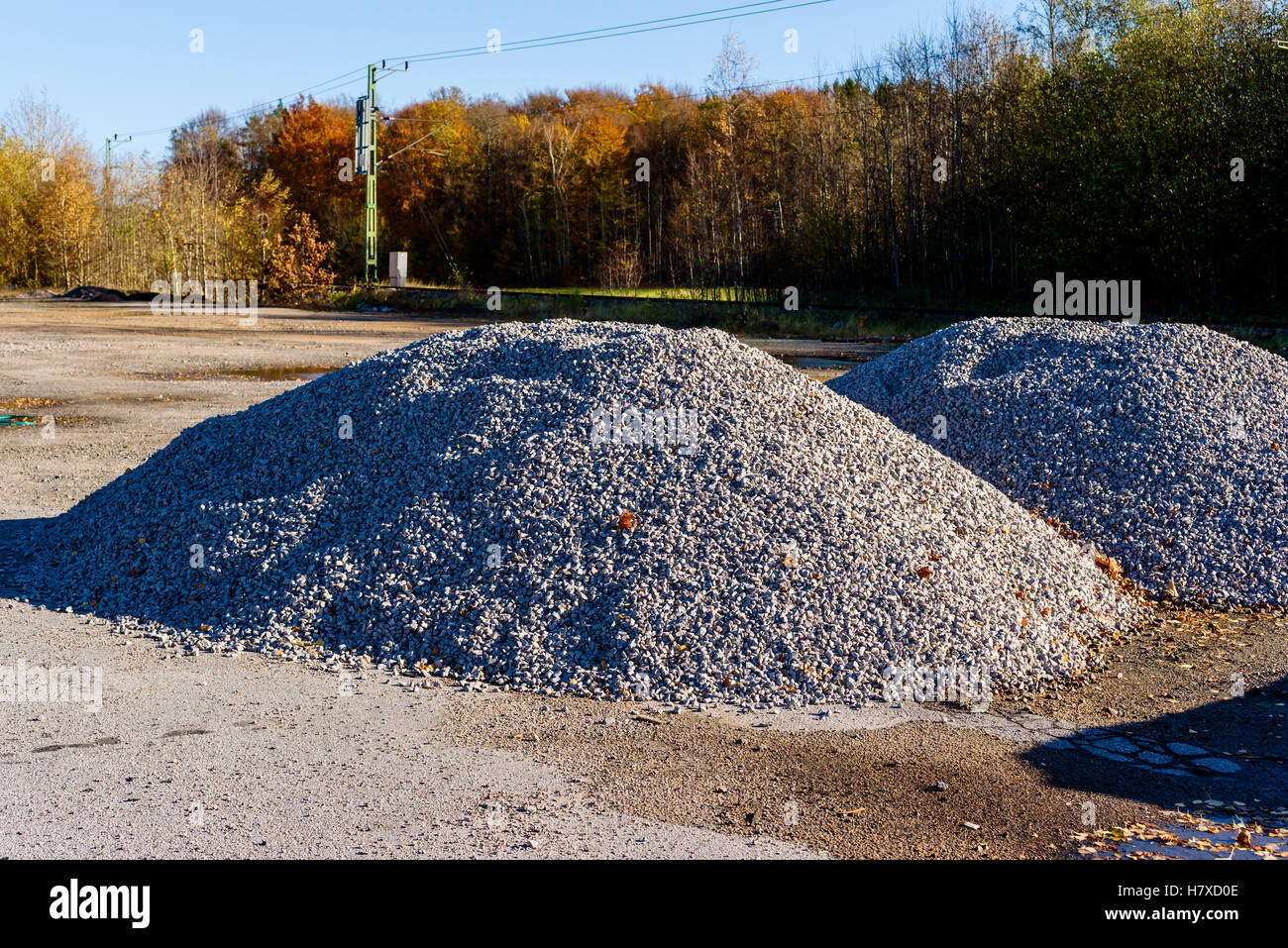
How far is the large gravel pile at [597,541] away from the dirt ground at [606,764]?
25 centimetres

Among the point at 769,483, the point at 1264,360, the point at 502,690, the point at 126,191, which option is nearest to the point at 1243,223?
the point at 1264,360

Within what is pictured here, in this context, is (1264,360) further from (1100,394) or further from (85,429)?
(85,429)

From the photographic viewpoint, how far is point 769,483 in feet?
17.3

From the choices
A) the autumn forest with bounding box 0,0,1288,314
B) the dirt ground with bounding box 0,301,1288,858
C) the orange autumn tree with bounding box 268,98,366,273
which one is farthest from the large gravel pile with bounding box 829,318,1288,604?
the orange autumn tree with bounding box 268,98,366,273

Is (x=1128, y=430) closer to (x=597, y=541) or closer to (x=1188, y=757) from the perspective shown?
(x=1188, y=757)

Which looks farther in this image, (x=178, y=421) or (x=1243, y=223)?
(x=1243, y=223)

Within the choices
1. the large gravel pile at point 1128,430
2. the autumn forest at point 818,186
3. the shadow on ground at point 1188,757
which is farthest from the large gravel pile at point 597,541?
the autumn forest at point 818,186

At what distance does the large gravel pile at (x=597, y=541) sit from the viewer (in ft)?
14.8

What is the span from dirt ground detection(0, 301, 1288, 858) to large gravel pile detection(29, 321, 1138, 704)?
25 centimetres

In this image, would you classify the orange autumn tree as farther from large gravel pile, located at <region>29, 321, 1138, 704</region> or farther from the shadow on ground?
the shadow on ground

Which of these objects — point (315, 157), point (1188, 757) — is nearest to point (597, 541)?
point (1188, 757)

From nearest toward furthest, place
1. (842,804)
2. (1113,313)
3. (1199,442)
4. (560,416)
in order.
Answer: (842,804) → (560,416) → (1199,442) → (1113,313)

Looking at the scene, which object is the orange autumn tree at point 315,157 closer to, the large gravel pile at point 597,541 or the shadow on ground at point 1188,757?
the large gravel pile at point 597,541

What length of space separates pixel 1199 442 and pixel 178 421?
9.65 meters
